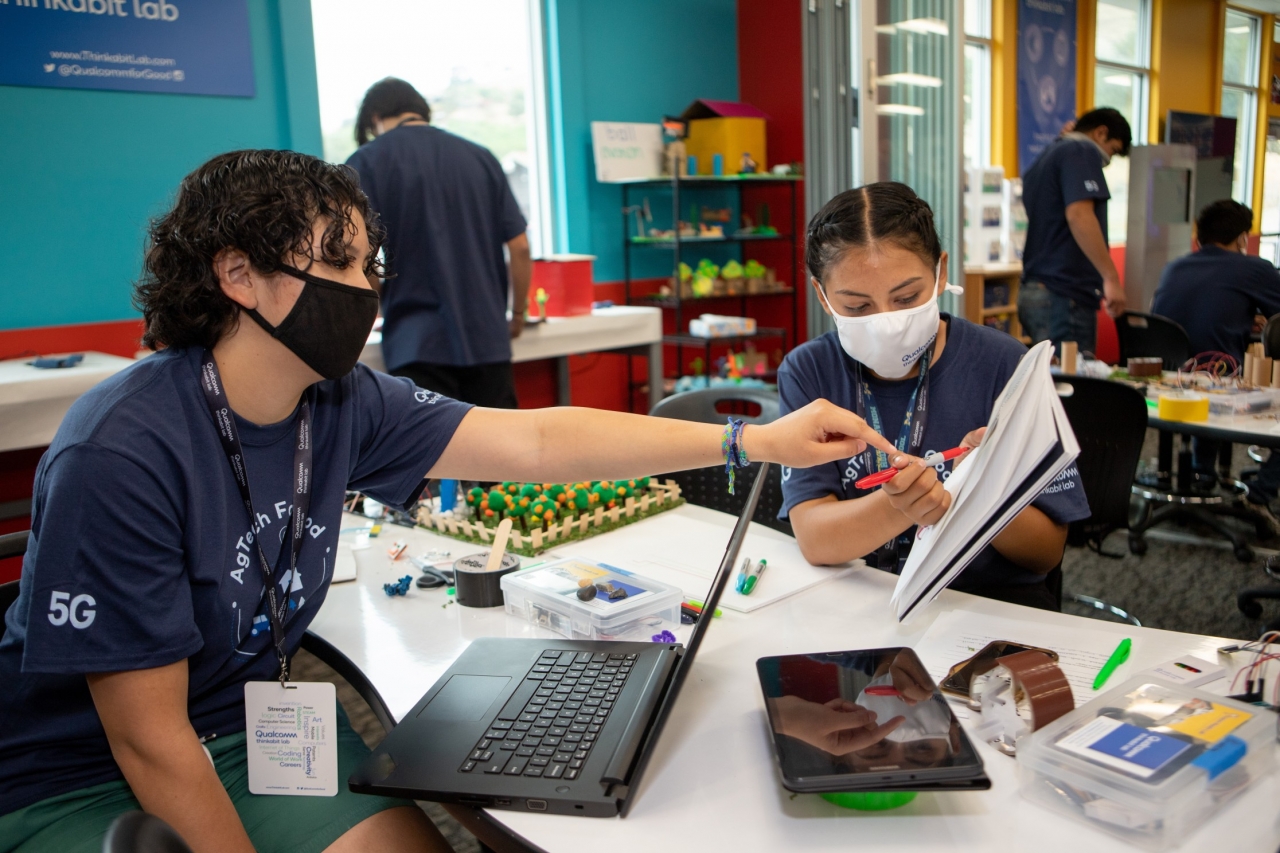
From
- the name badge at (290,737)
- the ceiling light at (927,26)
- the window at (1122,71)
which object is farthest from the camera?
the window at (1122,71)

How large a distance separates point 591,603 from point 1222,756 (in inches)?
30.2

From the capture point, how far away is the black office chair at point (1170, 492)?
3873 mm

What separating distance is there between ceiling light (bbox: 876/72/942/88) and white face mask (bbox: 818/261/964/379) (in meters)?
3.09

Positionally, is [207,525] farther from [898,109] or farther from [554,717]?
[898,109]

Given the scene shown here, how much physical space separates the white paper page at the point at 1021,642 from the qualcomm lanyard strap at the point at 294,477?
0.86 m

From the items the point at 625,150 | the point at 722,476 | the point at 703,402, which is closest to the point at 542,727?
the point at 722,476

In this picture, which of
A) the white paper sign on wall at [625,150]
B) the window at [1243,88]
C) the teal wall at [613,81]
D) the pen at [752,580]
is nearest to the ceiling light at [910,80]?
the white paper sign on wall at [625,150]

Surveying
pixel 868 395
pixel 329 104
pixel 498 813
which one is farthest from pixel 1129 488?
pixel 329 104

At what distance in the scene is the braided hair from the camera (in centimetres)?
160

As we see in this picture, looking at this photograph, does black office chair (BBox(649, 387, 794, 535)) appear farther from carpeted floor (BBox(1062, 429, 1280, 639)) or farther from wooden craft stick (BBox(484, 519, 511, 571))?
carpeted floor (BBox(1062, 429, 1280, 639))

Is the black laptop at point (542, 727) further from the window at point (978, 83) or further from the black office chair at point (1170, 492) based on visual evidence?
the window at point (978, 83)

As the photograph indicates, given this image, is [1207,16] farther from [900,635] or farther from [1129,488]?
[900,635]

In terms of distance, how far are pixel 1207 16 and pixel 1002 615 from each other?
10867 millimetres

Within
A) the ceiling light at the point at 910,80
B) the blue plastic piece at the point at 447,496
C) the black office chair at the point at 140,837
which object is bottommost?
the blue plastic piece at the point at 447,496
